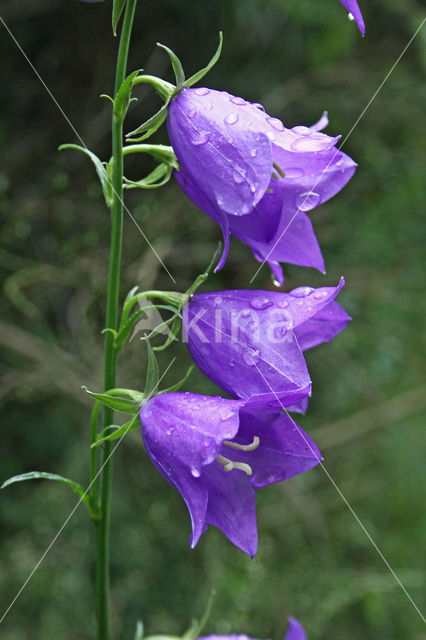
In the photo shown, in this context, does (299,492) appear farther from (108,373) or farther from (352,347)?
(108,373)

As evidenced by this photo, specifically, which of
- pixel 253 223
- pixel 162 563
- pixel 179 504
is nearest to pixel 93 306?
pixel 179 504

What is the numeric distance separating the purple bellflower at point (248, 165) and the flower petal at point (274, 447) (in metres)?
0.26

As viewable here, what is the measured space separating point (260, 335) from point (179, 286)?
1.49 m

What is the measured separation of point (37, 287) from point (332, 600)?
4.89ft

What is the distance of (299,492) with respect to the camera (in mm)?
2789

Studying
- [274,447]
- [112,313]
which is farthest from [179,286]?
[274,447]

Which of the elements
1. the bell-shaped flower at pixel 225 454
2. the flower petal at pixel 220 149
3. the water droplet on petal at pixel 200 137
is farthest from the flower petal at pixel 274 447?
the water droplet on petal at pixel 200 137

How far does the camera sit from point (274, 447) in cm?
116

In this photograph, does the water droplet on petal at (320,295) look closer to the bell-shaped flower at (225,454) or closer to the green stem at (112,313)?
the bell-shaped flower at (225,454)

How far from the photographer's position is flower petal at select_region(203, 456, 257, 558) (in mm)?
1123

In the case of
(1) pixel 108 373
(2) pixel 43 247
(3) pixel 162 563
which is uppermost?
(1) pixel 108 373

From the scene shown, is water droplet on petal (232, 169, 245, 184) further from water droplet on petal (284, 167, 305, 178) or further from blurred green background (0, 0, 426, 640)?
blurred green background (0, 0, 426, 640)

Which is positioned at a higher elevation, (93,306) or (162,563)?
(93,306)

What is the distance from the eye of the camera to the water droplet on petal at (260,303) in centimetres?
120
